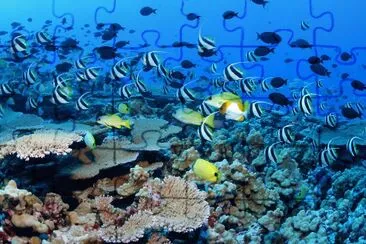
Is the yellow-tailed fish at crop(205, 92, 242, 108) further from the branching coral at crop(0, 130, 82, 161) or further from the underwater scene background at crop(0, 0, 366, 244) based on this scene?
the branching coral at crop(0, 130, 82, 161)

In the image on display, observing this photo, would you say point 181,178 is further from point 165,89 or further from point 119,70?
point 165,89

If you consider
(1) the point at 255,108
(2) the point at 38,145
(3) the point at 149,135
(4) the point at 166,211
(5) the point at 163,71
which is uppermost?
(2) the point at 38,145

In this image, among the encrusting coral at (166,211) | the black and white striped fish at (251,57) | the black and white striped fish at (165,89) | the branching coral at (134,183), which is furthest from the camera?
the black and white striped fish at (165,89)

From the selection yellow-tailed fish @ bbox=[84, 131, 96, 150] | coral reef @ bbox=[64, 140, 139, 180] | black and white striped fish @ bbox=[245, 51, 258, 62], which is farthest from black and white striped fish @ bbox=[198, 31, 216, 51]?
yellow-tailed fish @ bbox=[84, 131, 96, 150]

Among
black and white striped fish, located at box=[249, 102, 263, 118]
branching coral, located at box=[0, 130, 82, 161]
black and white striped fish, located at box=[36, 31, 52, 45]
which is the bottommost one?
black and white striped fish, located at box=[36, 31, 52, 45]

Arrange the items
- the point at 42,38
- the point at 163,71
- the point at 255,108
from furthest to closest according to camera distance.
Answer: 1. the point at 42,38
2. the point at 163,71
3. the point at 255,108

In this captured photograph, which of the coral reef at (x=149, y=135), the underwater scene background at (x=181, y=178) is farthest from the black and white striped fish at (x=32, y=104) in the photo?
the coral reef at (x=149, y=135)

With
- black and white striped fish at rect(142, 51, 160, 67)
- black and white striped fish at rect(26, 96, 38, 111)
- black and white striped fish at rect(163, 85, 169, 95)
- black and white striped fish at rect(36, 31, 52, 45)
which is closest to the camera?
black and white striped fish at rect(142, 51, 160, 67)

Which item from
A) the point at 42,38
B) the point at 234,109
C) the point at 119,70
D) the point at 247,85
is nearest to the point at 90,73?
the point at 119,70

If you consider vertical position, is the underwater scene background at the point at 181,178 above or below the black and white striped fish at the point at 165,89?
A: above

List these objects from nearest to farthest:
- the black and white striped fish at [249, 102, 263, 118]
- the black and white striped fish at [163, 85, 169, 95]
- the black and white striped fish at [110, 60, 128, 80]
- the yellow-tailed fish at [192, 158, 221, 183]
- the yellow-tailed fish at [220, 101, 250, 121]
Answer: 1. the yellow-tailed fish at [192, 158, 221, 183]
2. the yellow-tailed fish at [220, 101, 250, 121]
3. the black and white striped fish at [249, 102, 263, 118]
4. the black and white striped fish at [110, 60, 128, 80]
5. the black and white striped fish at [163, 85, 169, 95]

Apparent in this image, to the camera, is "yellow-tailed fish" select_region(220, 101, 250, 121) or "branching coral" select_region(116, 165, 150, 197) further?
"branching coral" select_region(116, 165, 150, 197)

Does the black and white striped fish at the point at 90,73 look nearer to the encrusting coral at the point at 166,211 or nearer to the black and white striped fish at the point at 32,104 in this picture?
the black and white striped fish at the point at 32,104

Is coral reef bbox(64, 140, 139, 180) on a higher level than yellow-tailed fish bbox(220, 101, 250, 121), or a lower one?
lower
